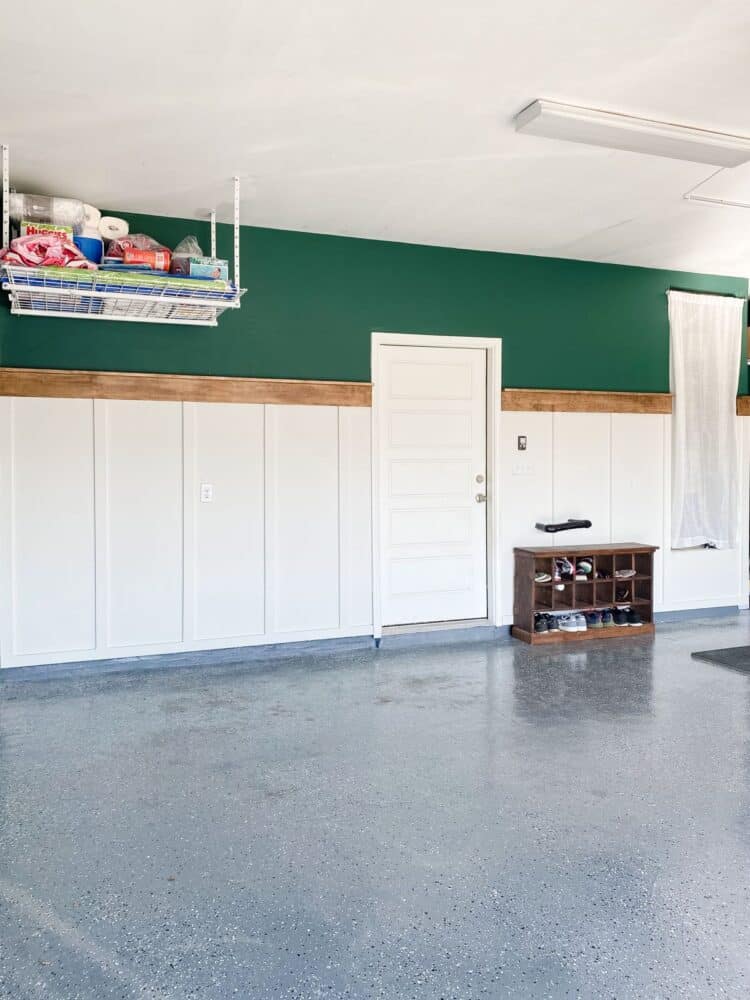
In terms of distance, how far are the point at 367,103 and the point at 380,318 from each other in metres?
2.13

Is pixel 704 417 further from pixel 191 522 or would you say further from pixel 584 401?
pixel 191 522

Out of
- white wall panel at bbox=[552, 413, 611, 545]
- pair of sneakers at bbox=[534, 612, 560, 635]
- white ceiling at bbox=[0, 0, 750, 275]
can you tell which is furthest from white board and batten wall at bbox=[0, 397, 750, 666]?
white ceiling at bbox=[0, 0, 750, 275]

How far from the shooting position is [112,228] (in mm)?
4512

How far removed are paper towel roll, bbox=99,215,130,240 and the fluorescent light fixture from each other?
2.32 meters

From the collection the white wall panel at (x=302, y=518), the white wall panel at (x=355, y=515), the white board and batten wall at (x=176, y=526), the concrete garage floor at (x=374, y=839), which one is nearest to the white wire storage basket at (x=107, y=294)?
the white board and batten wall at (x=176, y=526)

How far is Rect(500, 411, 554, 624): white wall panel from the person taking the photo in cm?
592

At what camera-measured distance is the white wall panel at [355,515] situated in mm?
5426

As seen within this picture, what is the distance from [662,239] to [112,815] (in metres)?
5.06

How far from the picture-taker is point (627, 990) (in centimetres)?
190

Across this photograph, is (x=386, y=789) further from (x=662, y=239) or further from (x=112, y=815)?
(x=662, y=239)

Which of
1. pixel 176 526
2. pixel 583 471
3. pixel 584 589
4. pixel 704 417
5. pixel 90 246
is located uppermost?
pixel 90 246

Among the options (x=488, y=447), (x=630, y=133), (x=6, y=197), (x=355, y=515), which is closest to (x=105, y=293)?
(x=6, y=197)

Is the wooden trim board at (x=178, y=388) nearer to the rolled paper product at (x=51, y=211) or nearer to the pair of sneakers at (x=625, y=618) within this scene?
the rolled paper product at (x=51, y=211)

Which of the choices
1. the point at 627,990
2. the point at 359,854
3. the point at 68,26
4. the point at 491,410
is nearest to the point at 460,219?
the point at 491,410
